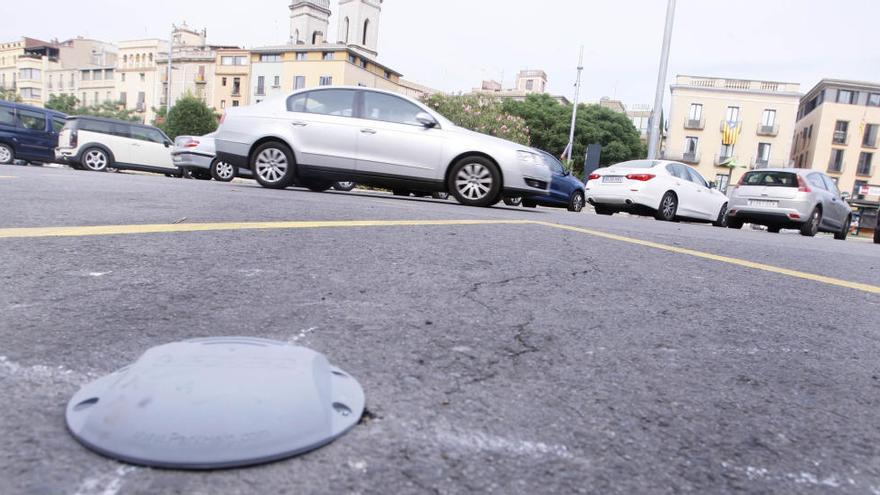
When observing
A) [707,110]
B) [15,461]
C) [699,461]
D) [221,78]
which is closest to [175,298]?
Result: [15,461]

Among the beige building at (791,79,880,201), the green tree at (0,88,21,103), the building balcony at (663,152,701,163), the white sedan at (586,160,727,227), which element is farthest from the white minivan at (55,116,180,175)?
the green tree at (0,88,21,103)

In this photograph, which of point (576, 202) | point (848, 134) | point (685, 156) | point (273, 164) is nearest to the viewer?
point (273, 164)

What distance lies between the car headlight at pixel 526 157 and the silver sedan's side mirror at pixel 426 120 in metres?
1.26

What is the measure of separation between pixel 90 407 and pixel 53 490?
226mm

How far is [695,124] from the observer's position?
5131cm

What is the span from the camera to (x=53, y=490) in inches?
36.1

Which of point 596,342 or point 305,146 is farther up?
point 305,146

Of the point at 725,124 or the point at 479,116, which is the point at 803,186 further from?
the point at 725,124

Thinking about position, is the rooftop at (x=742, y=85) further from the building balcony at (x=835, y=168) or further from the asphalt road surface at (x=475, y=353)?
the asphalt road surface at (x=475, y=353)

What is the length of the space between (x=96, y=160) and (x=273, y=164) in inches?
347

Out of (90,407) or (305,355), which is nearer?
(90,407)

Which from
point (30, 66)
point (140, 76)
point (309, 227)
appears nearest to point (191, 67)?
point (140, 76)

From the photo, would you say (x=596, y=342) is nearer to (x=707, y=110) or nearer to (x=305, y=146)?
(x=305, y=146)

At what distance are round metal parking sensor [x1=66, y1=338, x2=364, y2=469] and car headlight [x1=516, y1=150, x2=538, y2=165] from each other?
715 cm
